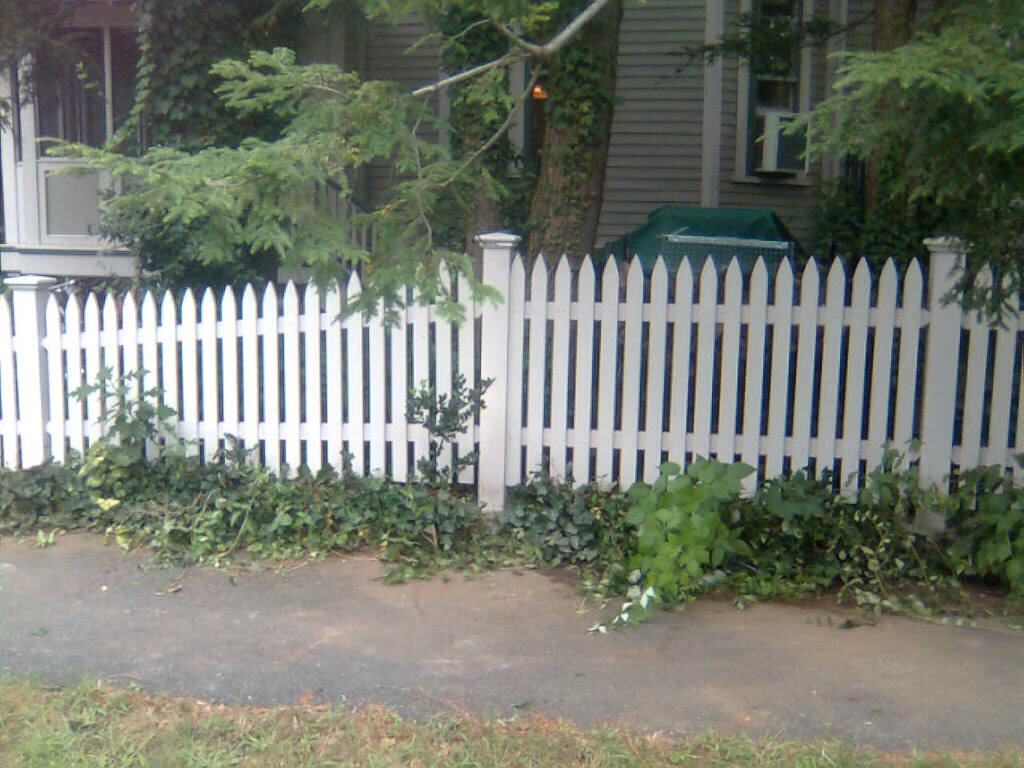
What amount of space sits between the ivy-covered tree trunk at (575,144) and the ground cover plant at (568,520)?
183 centimetres

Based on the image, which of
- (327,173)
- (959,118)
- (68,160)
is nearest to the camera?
(959,118)

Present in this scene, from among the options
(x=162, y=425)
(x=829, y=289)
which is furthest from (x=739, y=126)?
(x=162, y=425)

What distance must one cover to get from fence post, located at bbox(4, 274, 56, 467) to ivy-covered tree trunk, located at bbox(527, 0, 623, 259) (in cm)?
321

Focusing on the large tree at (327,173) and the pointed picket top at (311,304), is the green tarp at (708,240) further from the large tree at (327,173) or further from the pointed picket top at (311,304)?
the large tree at (327,173)

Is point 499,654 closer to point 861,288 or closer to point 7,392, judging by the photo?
point 861,288

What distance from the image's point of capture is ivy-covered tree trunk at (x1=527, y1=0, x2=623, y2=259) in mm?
7520

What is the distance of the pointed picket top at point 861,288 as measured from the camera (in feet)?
19.3

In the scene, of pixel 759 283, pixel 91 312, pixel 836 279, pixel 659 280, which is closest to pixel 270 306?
pixel 91 312

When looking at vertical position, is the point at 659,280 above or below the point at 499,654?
above

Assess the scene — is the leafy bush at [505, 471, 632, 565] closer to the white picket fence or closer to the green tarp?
the white picket fence

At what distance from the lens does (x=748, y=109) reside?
12.1m

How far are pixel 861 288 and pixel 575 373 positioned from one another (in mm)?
1617

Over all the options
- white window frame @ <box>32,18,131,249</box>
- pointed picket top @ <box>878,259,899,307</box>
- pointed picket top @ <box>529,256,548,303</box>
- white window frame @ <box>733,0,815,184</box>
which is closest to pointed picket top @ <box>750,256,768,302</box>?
pointed picket top @ <box>878,259,899,307</box>

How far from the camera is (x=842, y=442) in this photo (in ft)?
19.7
